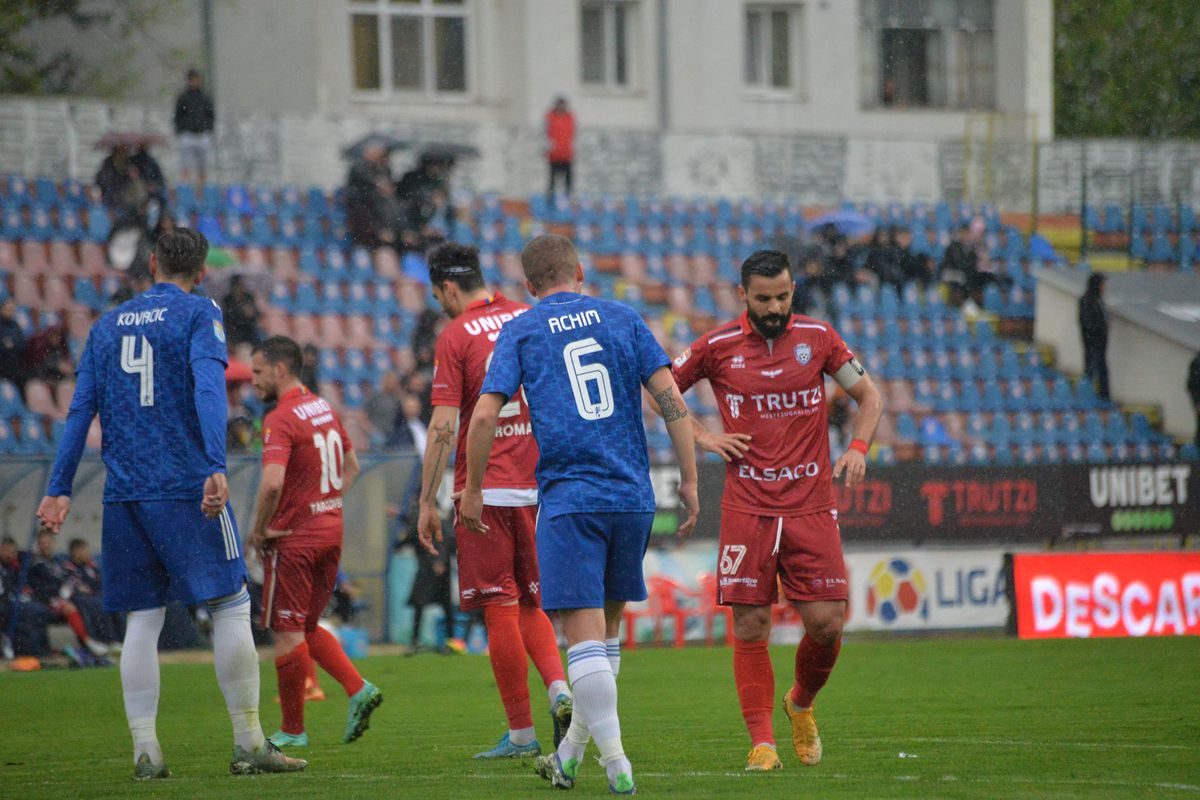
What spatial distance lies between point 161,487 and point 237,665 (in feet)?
2.61

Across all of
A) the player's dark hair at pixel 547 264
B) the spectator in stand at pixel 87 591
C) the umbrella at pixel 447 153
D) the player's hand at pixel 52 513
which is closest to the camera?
the player's dark hair at pixel 547 264

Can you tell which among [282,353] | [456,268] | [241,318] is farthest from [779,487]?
[241,318]

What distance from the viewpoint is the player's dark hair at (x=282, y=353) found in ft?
28.7

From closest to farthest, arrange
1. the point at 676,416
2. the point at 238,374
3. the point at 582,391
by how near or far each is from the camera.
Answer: the point at 582,391 → the point at 676,416 → the point at 238,374

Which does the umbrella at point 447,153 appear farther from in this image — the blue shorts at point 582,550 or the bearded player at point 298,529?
the blue shorts at point 582,550

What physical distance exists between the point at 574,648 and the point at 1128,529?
45.5ft

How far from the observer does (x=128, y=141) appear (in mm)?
21422

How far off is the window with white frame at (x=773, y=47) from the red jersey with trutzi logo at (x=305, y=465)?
23.1 metres

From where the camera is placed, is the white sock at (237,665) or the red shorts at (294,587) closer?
the white sock at (237,665)

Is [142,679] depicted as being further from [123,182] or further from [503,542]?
[123,182]

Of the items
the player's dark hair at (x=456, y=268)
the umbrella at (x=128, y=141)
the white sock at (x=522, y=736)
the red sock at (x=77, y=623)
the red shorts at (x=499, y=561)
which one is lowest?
the red sock at (x=77, y=623)

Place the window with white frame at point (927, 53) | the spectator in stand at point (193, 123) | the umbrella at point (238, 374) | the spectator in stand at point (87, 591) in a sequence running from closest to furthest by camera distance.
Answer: the spectator in stand at point (87, 591) → the umbrella at point (238, 374) → the spectator in stand at point (193, 123) → the window with white frame at point (927, 53)

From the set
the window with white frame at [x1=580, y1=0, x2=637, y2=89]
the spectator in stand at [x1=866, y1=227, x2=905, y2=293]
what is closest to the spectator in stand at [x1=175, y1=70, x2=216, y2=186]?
the window with white frame at [x1=580, y1=0, x2=637, y2=89]

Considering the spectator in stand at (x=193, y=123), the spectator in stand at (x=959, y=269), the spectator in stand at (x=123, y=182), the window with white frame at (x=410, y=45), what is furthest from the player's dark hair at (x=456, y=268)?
the window with white frame at (x=410, y=45)
